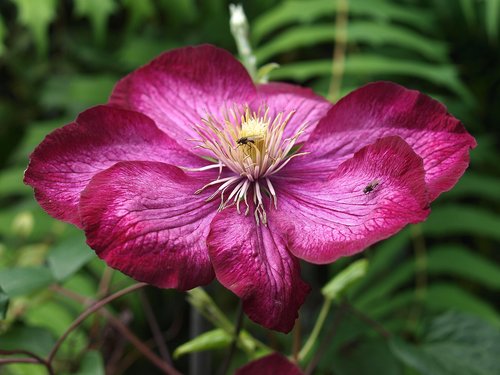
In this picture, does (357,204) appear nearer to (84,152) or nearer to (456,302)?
(84,152)

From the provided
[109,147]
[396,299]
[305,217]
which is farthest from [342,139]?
[396,299]

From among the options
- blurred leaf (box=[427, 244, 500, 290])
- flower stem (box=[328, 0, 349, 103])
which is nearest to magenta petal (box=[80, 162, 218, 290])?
flower stem (box=[328, 0, 349, 103])

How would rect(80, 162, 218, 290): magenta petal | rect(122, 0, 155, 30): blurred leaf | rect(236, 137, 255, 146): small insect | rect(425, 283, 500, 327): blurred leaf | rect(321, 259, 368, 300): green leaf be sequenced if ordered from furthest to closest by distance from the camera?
rect(122, 0, 155, 30): blurred leaf
rect(425, 283, 500, 327): blurred leaf
rect(321, 259, 368, 300): green leaf
rect(236, 137, 255, 146): small insect
rect(80, 162, 218, 290): magenta petal

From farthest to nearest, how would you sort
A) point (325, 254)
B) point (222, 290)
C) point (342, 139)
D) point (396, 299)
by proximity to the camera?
point (222, 290) → point (396, 299) → point (342, 139) → point (325, 254)

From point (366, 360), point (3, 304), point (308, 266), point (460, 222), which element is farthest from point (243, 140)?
point (460, 222)

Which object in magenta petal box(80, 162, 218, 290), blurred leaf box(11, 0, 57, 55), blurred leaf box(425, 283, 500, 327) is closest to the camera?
magenta petal box(80, 162, 218, 290)

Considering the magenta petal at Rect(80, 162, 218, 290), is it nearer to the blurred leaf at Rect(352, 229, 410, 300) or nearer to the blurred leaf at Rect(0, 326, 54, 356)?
the blurred leaf at Rect(0, 326, 54, 356)

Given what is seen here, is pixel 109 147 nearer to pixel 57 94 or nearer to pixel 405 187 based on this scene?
pixel 405 187

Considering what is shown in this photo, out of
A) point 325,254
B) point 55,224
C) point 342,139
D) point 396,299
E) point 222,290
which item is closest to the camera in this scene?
point 325,254
